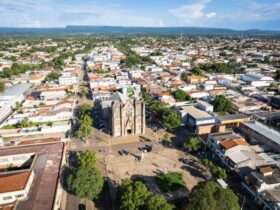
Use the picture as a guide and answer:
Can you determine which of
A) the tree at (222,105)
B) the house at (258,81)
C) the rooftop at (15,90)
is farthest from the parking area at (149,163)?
the house at (258,81)

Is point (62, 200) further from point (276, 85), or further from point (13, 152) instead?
point (276, 85)

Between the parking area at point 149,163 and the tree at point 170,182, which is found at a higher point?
the tree at point 170,182

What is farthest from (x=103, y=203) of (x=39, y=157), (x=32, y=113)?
(x=32, y=113)

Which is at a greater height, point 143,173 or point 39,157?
point 39,157

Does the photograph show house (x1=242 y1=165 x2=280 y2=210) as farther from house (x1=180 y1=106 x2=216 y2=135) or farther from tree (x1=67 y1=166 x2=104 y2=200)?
tree (x1=67 y1=166 x2=104 y2=200)

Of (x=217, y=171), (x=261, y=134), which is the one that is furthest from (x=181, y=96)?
(x=217, y=171)

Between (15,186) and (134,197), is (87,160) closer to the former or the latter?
(15,186)

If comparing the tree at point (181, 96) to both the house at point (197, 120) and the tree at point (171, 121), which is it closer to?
the house at point (197, 120)
